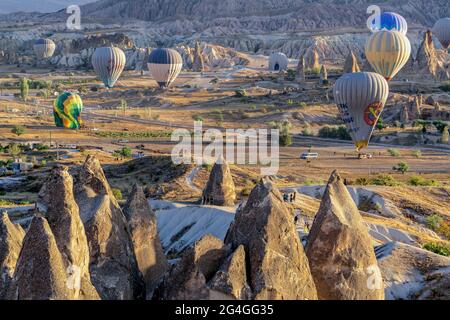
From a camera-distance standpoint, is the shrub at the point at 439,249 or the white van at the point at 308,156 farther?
the white van at the point at 308,156

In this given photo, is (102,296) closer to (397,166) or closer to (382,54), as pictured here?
(397,166)

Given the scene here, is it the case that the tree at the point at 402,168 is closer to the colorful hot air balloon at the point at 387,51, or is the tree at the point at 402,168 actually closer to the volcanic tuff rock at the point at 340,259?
the colorful hot air balloon at the point at 387,51

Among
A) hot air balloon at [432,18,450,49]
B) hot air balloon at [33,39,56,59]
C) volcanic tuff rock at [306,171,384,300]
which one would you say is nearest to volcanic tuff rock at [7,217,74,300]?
volcanic tuff rock at [306,171,384,300]

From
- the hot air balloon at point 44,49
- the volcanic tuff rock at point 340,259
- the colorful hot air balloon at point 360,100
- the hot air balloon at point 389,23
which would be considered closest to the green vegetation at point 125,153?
the colorful hot air balloon at point 360,100

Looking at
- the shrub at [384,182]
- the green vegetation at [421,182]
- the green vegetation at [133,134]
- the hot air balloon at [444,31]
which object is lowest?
the green vegetation at [133,134]

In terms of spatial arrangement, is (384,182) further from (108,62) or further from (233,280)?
(108,62)

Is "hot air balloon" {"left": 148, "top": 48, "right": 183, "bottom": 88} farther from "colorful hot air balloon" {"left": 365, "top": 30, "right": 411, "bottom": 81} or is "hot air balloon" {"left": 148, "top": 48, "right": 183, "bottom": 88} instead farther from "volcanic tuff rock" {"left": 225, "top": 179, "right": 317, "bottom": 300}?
A: "volcanic tuff rock" {"left": 225, "top": 179, "right": 317, "bottom": 300}

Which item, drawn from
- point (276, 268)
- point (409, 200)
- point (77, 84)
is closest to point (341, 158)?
point (409, 200)
